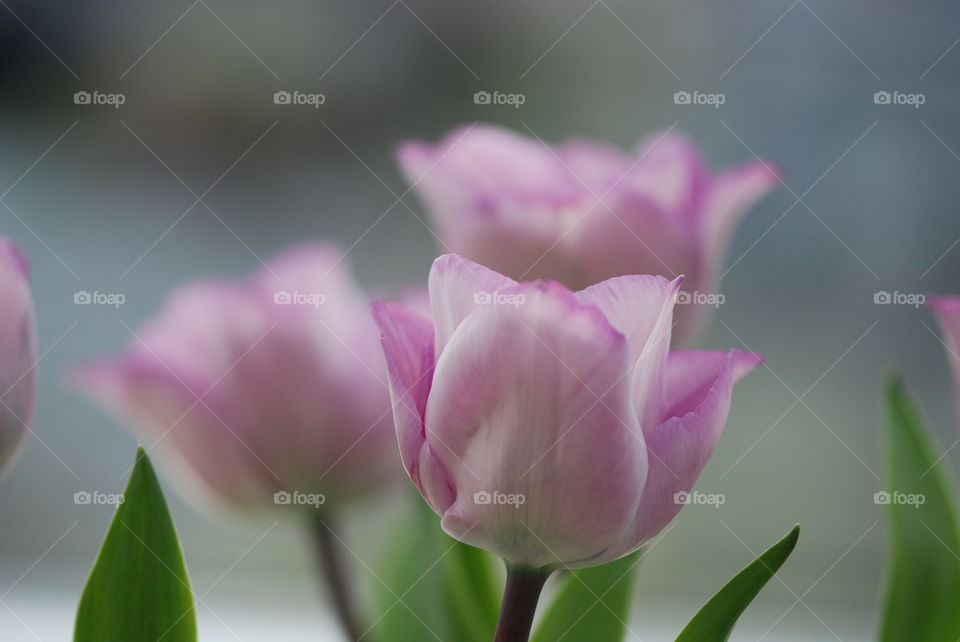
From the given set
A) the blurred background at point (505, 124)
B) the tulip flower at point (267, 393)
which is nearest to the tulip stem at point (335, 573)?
the tulip flower at point (267, 393)

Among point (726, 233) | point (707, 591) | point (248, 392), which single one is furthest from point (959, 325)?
point (707, 591)

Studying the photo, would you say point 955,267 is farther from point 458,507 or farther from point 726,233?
point 458,507

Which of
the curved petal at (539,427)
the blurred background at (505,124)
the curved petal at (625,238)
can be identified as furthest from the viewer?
the blurred background at (505,124)

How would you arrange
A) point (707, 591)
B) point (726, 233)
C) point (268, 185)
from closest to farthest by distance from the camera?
1. point (726, 233)
2. point (707, 591)
3. point (268, 185)

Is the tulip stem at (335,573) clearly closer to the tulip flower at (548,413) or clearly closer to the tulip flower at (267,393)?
the tulip flower at (267,393)

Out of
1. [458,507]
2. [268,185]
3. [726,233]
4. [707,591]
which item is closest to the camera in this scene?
[458,507]
